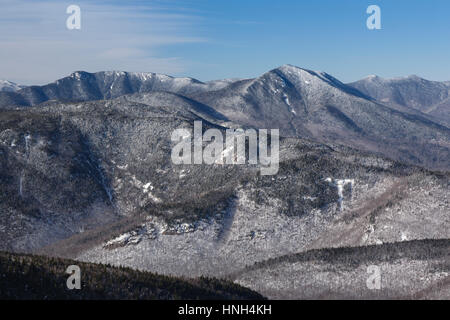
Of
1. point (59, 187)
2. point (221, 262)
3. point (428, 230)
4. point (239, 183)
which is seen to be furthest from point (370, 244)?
point (59, 187)

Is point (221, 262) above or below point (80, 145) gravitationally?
below

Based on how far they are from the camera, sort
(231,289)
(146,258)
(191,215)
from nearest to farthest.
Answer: (231,289) → (146,258) → (191,215)

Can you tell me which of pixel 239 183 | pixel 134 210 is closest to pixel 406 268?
pixel 239 183

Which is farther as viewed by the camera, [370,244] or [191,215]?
[191,215]
